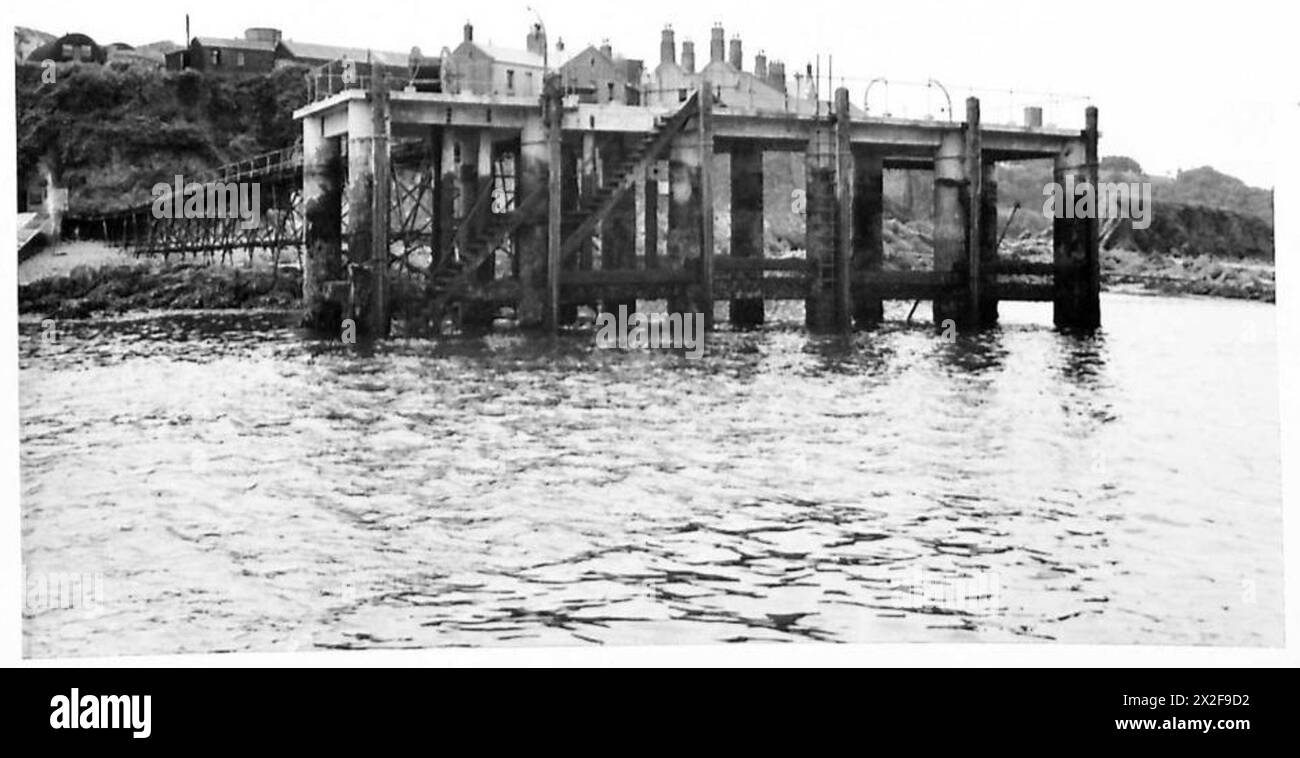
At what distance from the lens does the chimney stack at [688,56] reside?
17.0 metres

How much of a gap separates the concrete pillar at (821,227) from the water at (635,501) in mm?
5937

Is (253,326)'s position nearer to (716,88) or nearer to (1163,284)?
(716,88)

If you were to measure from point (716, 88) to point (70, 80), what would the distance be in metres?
9.67

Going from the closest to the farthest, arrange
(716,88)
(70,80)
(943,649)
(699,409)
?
(943,649)
(70,80)
(699,409)
(716,88)

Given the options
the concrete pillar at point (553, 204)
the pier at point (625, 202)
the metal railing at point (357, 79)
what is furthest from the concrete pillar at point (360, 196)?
the concrete pillar at point (553, 204)

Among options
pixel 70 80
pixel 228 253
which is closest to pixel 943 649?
pixel 70 80

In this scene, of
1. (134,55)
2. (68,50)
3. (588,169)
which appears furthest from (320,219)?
(68,50)

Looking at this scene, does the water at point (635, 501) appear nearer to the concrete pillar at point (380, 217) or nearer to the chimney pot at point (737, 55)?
the concrete pillar at point (380, 217)

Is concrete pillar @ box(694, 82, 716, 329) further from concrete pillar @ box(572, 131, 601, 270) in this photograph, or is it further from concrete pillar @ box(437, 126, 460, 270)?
concrete pillar @ box(437, 126, 460, 270)

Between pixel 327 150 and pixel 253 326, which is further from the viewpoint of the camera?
pixel 327 150

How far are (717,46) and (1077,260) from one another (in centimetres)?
898

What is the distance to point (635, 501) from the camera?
12.6 meters

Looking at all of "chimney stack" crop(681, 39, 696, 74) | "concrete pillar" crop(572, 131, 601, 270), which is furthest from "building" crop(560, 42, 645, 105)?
"chimney stack" crop(681, 39, 696, 74)

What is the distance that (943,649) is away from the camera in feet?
34.7
